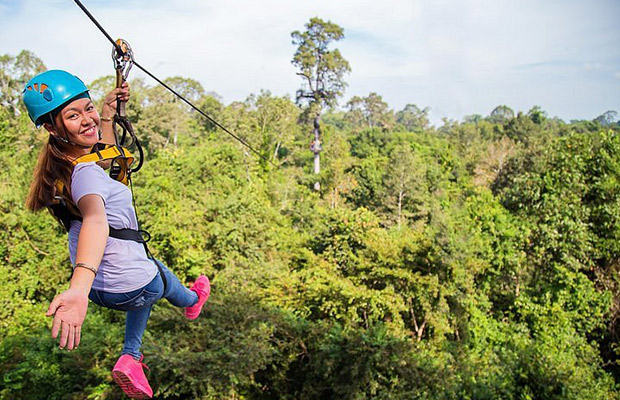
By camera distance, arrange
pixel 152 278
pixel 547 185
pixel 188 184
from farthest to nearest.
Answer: pixel 188 184
pixel 547 185
pixel 152 278

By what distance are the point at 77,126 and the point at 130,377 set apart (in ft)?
4.17

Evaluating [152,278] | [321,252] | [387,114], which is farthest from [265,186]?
[387,114]

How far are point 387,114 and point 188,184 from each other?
46.6 meters

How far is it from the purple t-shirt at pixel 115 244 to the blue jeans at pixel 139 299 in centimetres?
5

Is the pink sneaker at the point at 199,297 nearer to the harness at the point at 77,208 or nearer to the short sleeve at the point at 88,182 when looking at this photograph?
the harness at the point at 77,208

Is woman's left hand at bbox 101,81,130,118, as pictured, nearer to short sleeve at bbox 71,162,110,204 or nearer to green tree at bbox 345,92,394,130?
short sleeve at bbox 71,162,110,204

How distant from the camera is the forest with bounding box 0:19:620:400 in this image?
772 cm

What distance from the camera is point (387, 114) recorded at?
201ft

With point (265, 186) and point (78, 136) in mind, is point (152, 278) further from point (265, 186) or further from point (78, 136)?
point (265, 186)

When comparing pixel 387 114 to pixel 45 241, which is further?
pixel 387 114

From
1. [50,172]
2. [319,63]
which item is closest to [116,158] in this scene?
[50,172]

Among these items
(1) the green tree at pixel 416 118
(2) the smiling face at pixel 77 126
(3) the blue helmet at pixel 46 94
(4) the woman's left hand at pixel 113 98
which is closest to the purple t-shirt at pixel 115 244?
(2) the smiling face at pixel 77 126

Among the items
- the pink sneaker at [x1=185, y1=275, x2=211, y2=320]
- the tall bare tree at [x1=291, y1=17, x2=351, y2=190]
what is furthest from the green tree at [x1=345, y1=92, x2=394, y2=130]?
the pink sneaker at [x1=185, y1=275, x2=211, y2=320]

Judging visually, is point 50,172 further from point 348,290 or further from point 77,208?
point 348,290
